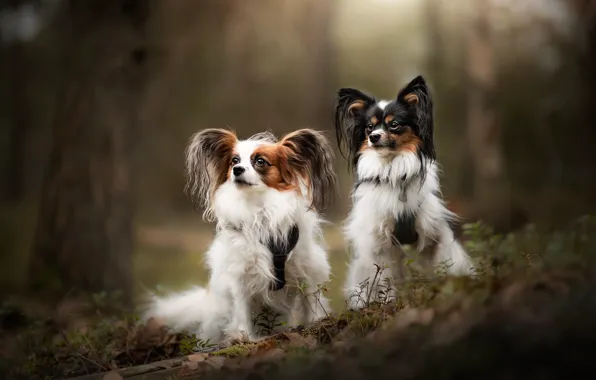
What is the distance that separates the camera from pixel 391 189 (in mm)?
3627

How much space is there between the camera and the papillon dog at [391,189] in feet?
11.6

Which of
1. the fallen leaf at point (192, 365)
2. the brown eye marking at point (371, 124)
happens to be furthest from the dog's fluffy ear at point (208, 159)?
the fallen leaf at point (192, 365)

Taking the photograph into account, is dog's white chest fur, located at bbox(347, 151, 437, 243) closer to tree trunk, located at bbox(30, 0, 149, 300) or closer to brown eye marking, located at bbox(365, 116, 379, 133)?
brown eye marking, located at bbox(365, 116, 379, 133)

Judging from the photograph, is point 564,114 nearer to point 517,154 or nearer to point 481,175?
point 517,154

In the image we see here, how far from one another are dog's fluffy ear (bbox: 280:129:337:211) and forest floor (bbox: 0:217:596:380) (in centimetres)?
72

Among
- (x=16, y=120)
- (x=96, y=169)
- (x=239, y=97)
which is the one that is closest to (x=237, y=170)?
(x=96, y=169)

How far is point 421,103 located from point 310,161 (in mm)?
703

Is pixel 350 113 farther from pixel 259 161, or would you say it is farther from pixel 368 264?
pixel 368 264

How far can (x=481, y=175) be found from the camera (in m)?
8.01

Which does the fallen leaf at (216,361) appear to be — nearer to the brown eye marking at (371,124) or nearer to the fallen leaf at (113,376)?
the fallen leaf at (113,376)

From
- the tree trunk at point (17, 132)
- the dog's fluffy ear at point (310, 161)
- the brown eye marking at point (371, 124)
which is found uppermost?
the tree trunk at point (17, 132)

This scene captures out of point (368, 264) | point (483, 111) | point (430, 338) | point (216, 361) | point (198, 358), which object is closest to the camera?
point (430, 338)

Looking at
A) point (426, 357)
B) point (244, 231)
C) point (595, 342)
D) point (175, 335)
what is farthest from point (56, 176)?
point (595, 342)

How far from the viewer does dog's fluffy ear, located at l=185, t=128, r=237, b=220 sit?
3.49m
